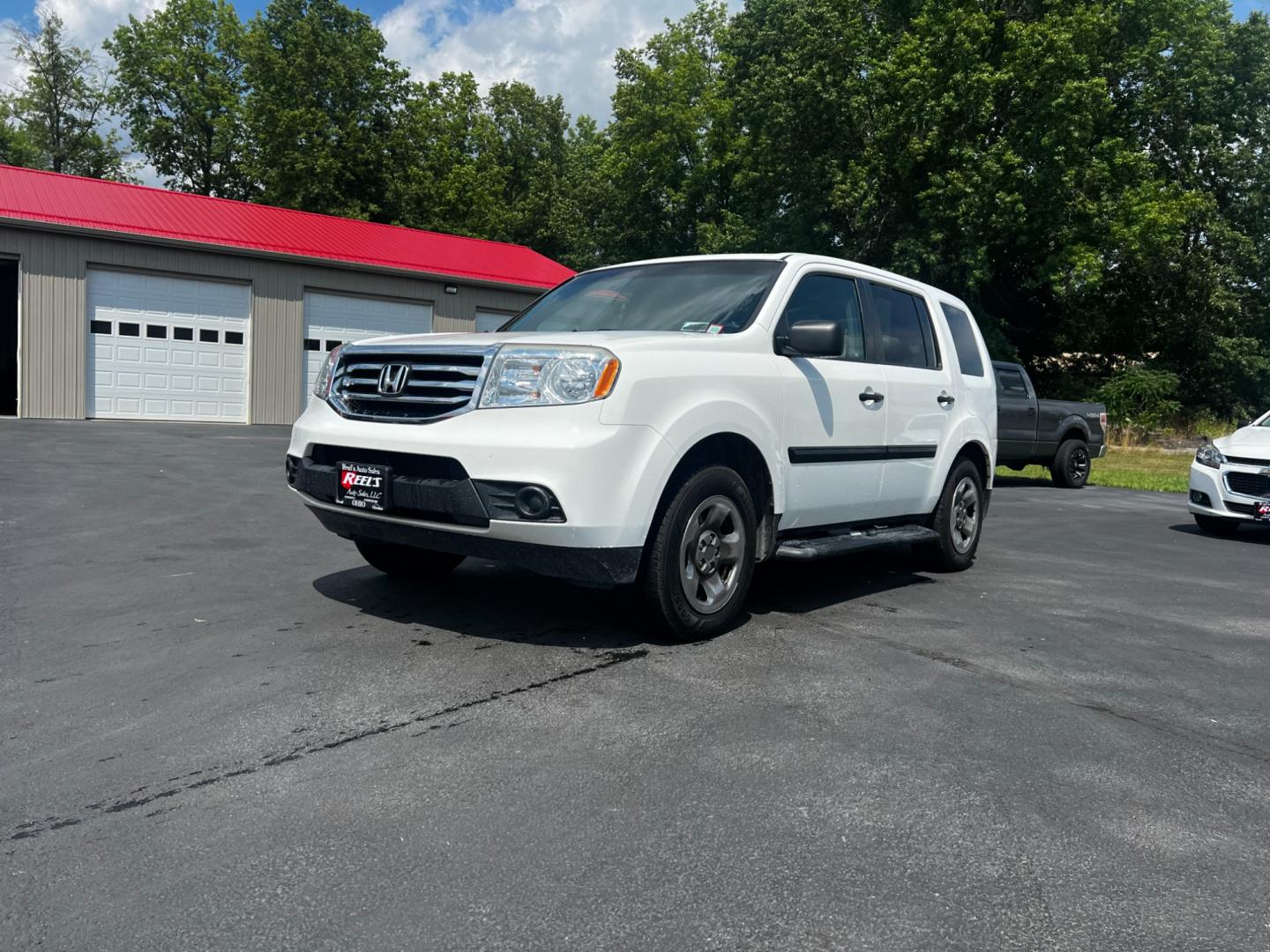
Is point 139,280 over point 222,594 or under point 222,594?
over

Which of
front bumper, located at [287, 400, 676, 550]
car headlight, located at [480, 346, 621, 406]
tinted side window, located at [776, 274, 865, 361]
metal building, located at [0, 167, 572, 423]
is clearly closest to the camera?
front bumper, located at [287, 400, 676, 550]

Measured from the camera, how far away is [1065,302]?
3597 cm

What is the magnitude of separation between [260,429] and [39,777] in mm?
20590

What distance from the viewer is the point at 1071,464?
1741cm

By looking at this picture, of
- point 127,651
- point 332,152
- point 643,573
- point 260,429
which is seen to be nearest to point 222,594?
point 127,651

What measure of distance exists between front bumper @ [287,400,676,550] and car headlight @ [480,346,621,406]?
6cm

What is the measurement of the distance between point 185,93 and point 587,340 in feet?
176

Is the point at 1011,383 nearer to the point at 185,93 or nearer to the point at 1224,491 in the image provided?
the point at 1224,491

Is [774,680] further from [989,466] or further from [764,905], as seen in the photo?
[989,466]

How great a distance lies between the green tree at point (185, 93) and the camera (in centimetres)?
5044

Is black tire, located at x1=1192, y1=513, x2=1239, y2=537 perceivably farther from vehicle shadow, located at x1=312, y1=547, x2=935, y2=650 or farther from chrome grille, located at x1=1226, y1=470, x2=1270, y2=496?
vehicle shadow, located at x1=312, y1=547, x2=935, y2=650

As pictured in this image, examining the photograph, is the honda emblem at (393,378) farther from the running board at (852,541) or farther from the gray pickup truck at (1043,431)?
the gray pickup truck at (1043,431)

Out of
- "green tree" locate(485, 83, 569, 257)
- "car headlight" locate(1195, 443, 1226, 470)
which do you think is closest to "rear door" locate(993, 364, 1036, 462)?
"car headlight" locate(1195, 443, 1226, 470)

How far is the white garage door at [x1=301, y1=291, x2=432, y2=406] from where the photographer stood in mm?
25188
